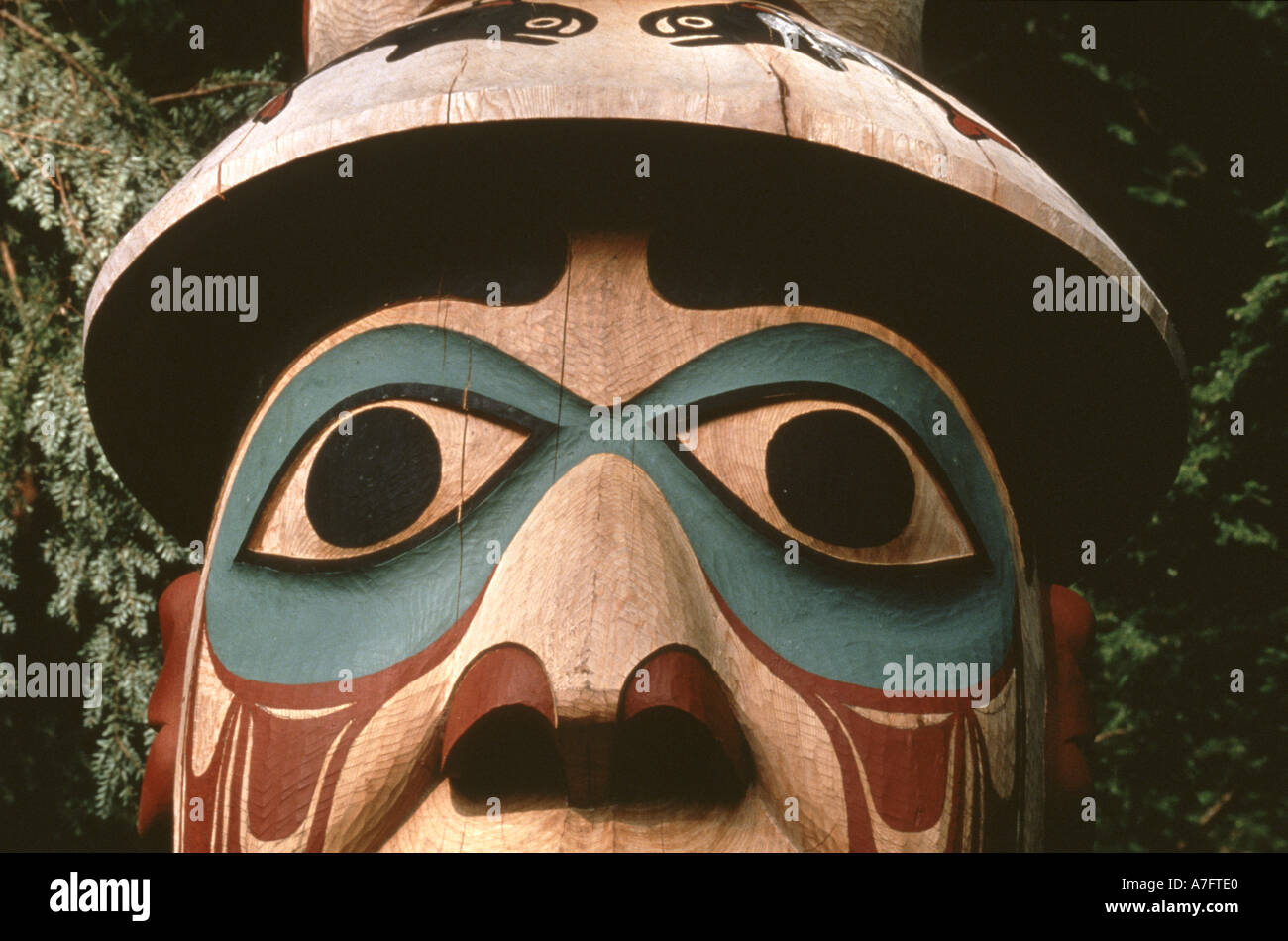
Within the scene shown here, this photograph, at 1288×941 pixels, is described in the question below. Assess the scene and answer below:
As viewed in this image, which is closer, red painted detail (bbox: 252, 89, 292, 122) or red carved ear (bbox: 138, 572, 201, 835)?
red painted detail (bbox: 252, 89, 292, 122)

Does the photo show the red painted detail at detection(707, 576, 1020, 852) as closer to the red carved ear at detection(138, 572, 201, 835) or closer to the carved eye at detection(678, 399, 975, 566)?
the carved eye at detection(678, 399, 975, 566)

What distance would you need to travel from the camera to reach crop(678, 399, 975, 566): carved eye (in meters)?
1.62

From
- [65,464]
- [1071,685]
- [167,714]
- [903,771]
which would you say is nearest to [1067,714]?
[1071,685]

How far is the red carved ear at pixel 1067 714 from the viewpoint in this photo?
6.33ft

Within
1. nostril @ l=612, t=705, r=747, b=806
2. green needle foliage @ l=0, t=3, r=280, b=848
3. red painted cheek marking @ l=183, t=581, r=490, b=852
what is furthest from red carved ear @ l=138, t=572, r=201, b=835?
green needle foliage @ l=0, t=3, r=280, b=848

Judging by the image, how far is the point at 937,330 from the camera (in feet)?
5.89

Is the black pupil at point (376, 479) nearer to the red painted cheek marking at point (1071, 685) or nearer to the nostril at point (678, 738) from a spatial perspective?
the nostril at point (678, 738)

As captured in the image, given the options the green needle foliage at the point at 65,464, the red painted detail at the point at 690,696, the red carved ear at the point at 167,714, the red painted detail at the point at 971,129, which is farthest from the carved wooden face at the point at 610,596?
the green needle foliage at the point at 65,464

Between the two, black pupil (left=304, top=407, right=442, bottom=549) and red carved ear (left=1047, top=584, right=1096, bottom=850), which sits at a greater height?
black pupil (left=304, top=407, right=442, bottom=549)

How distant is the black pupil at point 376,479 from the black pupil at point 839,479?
39 cm
